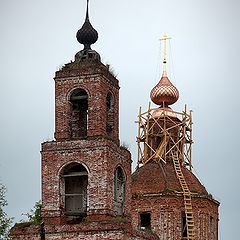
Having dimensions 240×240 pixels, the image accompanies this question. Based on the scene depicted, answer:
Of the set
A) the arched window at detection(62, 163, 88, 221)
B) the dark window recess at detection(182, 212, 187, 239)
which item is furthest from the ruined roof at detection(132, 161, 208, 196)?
the arched window at detection(62, 163, 88, 221)

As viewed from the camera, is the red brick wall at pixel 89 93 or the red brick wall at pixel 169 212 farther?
the red brick wall at pixel 169 212

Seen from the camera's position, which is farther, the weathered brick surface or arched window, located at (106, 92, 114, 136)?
arched window, located at (106, 92, 114, 136)

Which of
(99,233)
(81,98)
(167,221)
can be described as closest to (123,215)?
(99,233)

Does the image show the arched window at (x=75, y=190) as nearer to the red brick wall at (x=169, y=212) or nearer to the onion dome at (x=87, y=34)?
the onion dome at (x=87, y=34)

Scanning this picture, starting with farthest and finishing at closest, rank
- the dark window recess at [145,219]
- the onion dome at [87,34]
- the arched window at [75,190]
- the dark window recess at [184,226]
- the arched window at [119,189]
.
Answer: the dark window recess at [145,219] → the dark window recess at [184,226] → the onion dome at [87,34] → the arched window at [119,189] → the arched window at [75,190]

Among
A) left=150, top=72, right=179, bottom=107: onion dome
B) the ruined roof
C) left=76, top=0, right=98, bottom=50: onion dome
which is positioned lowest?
the ruined roof

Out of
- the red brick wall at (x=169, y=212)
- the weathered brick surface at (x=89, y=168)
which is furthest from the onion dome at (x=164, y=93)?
the weathered brick surface at (x=89, y=168)

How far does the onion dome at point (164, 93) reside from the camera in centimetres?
3594

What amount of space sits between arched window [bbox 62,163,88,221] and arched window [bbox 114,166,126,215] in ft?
2.78

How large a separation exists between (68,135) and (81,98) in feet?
3.66

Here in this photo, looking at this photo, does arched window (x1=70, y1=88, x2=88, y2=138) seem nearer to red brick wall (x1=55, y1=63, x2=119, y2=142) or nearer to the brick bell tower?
the brick bell tower

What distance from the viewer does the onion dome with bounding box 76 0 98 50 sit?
26422 millimetres

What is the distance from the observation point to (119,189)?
86.7 feet

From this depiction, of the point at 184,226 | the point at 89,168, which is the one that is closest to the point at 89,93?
the point at 89,168
